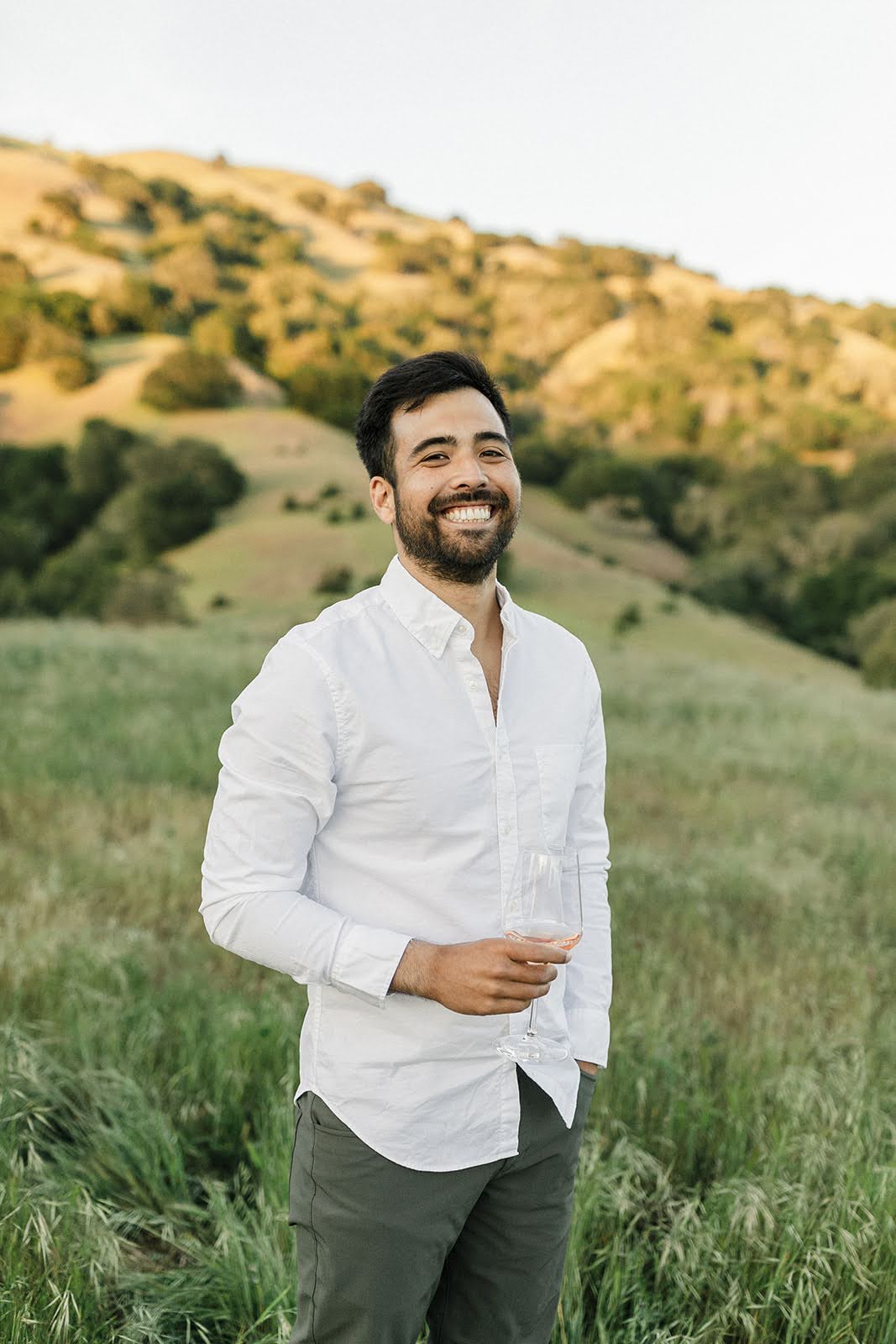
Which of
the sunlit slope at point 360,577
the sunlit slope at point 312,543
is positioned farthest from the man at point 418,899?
the sunlit slope at point 360,577

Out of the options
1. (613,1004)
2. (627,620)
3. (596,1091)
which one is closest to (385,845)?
(596,1091)

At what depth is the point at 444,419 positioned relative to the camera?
1.93m

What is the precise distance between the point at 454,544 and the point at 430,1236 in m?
1.30

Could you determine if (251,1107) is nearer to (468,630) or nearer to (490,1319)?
(490,1319)

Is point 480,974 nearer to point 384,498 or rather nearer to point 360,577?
point 384,498

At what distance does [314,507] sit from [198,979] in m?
40.4

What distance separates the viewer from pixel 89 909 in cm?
519

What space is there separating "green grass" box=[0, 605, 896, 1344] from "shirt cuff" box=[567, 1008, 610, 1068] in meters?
0.89

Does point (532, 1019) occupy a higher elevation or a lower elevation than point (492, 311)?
lower

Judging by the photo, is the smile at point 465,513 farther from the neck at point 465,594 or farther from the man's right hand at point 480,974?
the man's right hand at point 480,974

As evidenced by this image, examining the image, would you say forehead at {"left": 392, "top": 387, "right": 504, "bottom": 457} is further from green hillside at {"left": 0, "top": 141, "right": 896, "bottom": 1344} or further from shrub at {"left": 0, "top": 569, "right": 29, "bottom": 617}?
shrub at {"left": 0, "top": 569, "right": 29, "bottom": 617}

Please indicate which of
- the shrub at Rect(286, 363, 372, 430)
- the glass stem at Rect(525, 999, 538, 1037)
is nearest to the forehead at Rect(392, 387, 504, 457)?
the glass stem at Rect(525, 999, 538, 1037)

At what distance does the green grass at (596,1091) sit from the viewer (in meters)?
2.49

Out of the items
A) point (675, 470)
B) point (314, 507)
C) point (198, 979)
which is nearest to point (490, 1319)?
point (198, 979)
